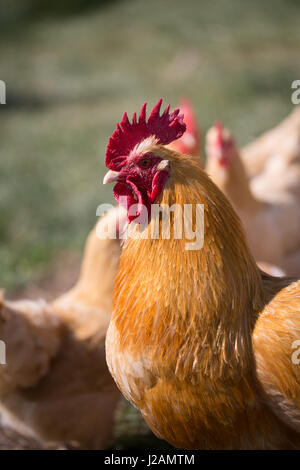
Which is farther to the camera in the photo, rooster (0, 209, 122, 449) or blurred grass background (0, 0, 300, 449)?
blurred grass background (0, 0, 300, 449)

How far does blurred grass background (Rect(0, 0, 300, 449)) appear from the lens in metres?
6.44

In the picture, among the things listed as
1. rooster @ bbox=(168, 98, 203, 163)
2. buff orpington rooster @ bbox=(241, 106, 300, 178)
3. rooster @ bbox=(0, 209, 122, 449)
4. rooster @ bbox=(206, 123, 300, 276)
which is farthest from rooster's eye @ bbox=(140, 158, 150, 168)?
buff orpington rooster @ bbox=(241, 106, 300, 178)

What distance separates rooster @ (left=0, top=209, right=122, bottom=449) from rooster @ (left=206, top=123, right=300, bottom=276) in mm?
1206

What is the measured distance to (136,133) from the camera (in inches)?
83.5

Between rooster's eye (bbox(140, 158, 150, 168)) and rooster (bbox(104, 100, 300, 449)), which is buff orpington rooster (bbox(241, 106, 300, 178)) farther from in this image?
rooster's eye (bbox(140, 158, 150, 168))

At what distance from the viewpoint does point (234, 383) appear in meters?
2.06

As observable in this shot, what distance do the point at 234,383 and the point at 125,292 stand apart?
1.81 feet

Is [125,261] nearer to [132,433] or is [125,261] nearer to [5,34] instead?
[132,433]

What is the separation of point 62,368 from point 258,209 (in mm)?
1995

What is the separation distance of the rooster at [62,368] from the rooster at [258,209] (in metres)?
1.21

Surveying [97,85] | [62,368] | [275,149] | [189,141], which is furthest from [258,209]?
[97,85]

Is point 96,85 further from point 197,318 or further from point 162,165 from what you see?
point 197,318

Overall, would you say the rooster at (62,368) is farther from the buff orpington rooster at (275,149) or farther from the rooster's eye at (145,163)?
the buff orpington rooster at (275,149)
